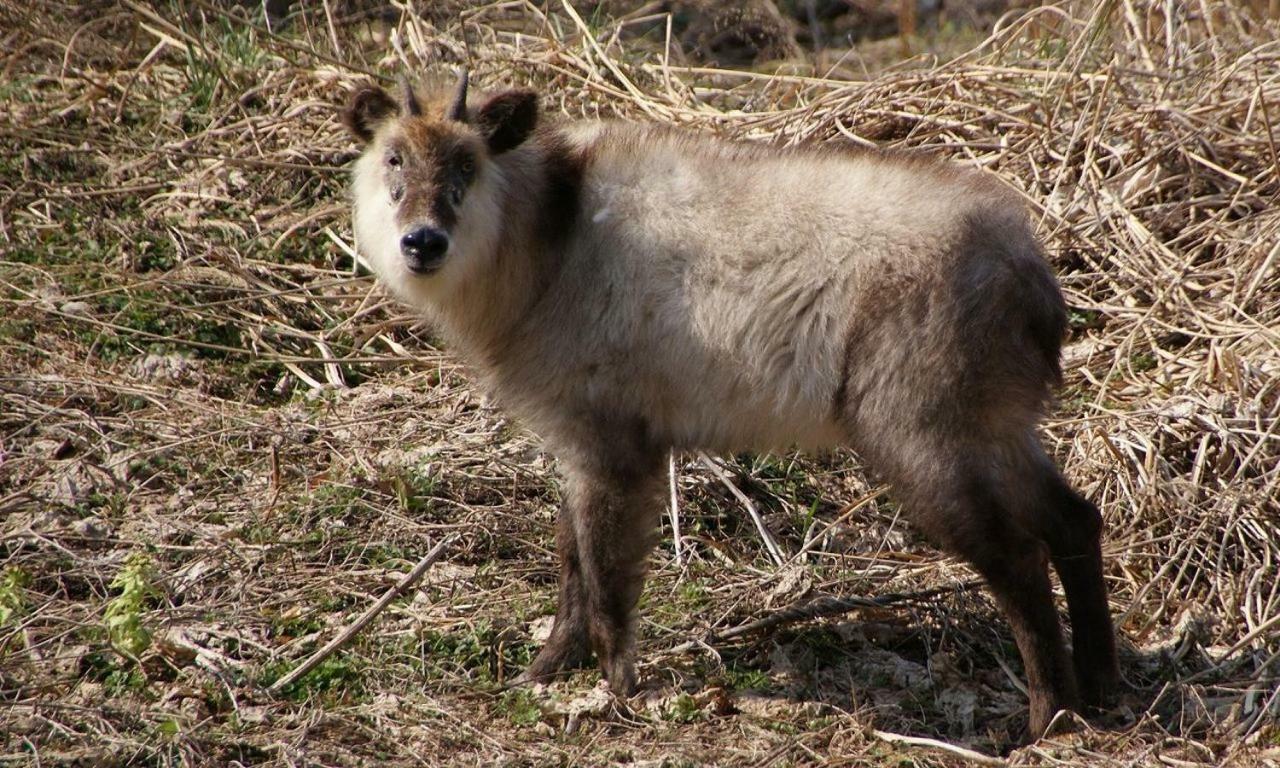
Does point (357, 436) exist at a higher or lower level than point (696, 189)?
lower

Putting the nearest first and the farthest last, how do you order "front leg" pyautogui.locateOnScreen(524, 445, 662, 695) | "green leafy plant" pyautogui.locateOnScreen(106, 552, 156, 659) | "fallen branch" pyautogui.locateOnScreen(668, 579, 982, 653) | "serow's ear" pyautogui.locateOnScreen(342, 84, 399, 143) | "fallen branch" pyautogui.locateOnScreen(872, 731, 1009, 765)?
"fallen branch" pyautogui.locateOnScreen(872, 731, 1009, 765) < "green leafy plant" pyautogui.locateOnScreen(106, 552, 156, 659) < "front leg" pyautogui.locateOnScreen(524, 445, 662, 695) < "serow's ear" pyautogui.locateOnScreen(342, 84, 399, 143) < "fallen branch" pyautogui.locateOnScreen(668, 579, 982, 653)

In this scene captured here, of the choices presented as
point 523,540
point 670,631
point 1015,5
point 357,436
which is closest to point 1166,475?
Result: point 670,631

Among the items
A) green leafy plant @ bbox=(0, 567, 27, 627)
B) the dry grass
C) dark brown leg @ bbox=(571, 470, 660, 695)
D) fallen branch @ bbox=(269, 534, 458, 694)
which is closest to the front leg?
dark brown leg @ bbox=(571, 470, 660, 695)

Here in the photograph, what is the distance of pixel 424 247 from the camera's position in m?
4.10

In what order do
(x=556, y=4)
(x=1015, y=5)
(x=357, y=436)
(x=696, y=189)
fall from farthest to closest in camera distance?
(x=1015, y=5), (x=556, y=4), (x=357, y=436), (x=696, y=189)

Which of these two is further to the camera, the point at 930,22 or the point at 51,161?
the point at 930,22

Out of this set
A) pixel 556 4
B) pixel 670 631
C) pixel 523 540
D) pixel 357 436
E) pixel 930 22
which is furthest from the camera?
pixel 930 22

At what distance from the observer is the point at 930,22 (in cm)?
1096

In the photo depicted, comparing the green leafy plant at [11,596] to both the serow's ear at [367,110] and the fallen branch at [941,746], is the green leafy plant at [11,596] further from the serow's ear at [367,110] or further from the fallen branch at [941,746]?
the fallen branch at [941,746]

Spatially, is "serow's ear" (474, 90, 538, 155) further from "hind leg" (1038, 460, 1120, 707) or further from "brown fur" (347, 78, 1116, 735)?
"hind leg" (1038, 460, 1120, 707)

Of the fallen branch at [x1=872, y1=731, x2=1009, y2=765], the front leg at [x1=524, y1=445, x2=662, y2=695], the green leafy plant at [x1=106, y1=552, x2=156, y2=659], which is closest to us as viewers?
the fallen branch at [x1=872, y1=731, x2=1009, y2=765]

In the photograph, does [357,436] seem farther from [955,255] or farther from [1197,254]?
[1197,254]

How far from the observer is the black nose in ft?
13.4

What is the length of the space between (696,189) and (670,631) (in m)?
1.47
